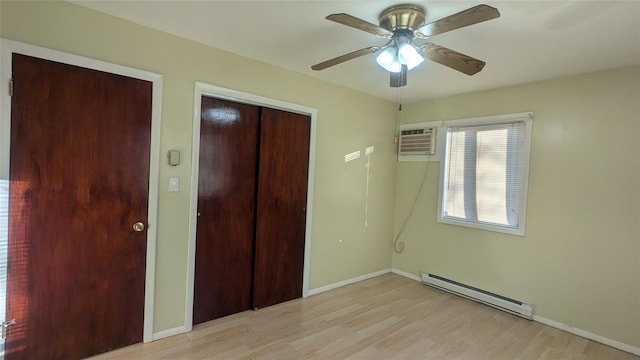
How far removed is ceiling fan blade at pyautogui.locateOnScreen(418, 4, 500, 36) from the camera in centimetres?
145

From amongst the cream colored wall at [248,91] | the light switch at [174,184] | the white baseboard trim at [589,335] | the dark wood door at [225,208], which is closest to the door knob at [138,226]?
the cream colored wall at [248,91]

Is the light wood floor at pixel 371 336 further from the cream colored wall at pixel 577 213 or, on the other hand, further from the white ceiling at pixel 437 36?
the white ceiling at pixel 437 36

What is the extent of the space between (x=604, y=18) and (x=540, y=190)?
5.68 ft

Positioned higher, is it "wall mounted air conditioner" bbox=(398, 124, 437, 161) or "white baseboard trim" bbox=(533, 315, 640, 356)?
"wall mounted air conditioner" bbox=(398, 124, 437, 161)

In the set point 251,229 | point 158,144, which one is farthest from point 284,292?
point 158,144

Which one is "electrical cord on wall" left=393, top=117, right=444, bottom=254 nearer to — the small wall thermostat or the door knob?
the small wall thermostat

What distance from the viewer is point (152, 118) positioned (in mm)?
2420

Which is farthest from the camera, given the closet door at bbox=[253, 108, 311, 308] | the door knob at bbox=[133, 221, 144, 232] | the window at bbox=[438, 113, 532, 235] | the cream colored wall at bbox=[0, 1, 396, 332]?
the window at bbox=[438, 113, 532, 235]

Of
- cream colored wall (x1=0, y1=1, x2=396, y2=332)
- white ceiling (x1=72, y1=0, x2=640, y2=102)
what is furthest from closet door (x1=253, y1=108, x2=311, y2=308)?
white ceiling (x1=72, y1=0, x2=640, y2=102)

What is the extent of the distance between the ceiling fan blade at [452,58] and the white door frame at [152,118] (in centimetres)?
202

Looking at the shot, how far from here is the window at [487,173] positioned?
130 inches

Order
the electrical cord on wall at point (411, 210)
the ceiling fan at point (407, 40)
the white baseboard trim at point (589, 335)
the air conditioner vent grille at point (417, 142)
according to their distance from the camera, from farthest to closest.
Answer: the electrical cord on wall at point (411, 210), the air conditioner vent grille at point (417, 142), the white baseboard trim at point (589, 335), the ceiling fan at point (407, 40)

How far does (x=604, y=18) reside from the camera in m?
1.93

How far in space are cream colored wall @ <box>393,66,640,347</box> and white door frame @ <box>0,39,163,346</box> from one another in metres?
3.40
